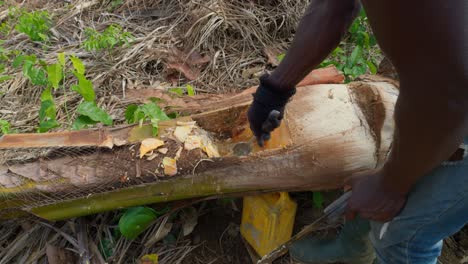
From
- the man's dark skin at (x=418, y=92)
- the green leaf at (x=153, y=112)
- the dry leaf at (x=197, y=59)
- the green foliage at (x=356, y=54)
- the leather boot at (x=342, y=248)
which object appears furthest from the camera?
the dry leaf at (x=197, y=59)

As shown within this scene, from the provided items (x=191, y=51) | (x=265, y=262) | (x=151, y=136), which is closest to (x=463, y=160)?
(x=265, y=262)

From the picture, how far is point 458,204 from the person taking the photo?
3.60 feet

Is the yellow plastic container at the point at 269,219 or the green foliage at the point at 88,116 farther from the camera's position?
the green foliage at the point at 88,116

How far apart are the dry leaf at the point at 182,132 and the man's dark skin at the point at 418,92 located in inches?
26.8

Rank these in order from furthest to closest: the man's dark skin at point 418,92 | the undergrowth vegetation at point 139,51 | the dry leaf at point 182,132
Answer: the undergrowth vegetation at point 139,51 → the dry leaf at point 182,132 → the man's dark skin at point 418,92

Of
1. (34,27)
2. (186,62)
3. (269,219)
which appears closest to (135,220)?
(269,219)

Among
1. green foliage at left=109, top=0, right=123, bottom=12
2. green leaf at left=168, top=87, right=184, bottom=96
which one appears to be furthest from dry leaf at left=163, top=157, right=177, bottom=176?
green foliage at left=109, top=0, right=123, bottom=12

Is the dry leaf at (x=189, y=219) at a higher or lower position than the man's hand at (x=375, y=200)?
lower

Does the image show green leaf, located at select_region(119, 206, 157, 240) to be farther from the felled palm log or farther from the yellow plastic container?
the yellow plastic container

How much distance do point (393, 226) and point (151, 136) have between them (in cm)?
95

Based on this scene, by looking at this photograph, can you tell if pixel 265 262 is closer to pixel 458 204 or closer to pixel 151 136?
pixel 151 136

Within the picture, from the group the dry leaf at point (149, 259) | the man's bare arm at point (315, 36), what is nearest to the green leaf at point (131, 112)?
the dry leaf at point (149, 259)

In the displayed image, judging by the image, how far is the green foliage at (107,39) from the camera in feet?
8.59

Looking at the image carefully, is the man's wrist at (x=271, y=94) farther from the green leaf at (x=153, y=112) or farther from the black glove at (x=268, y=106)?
the green leaf at (x=153, y=112)
